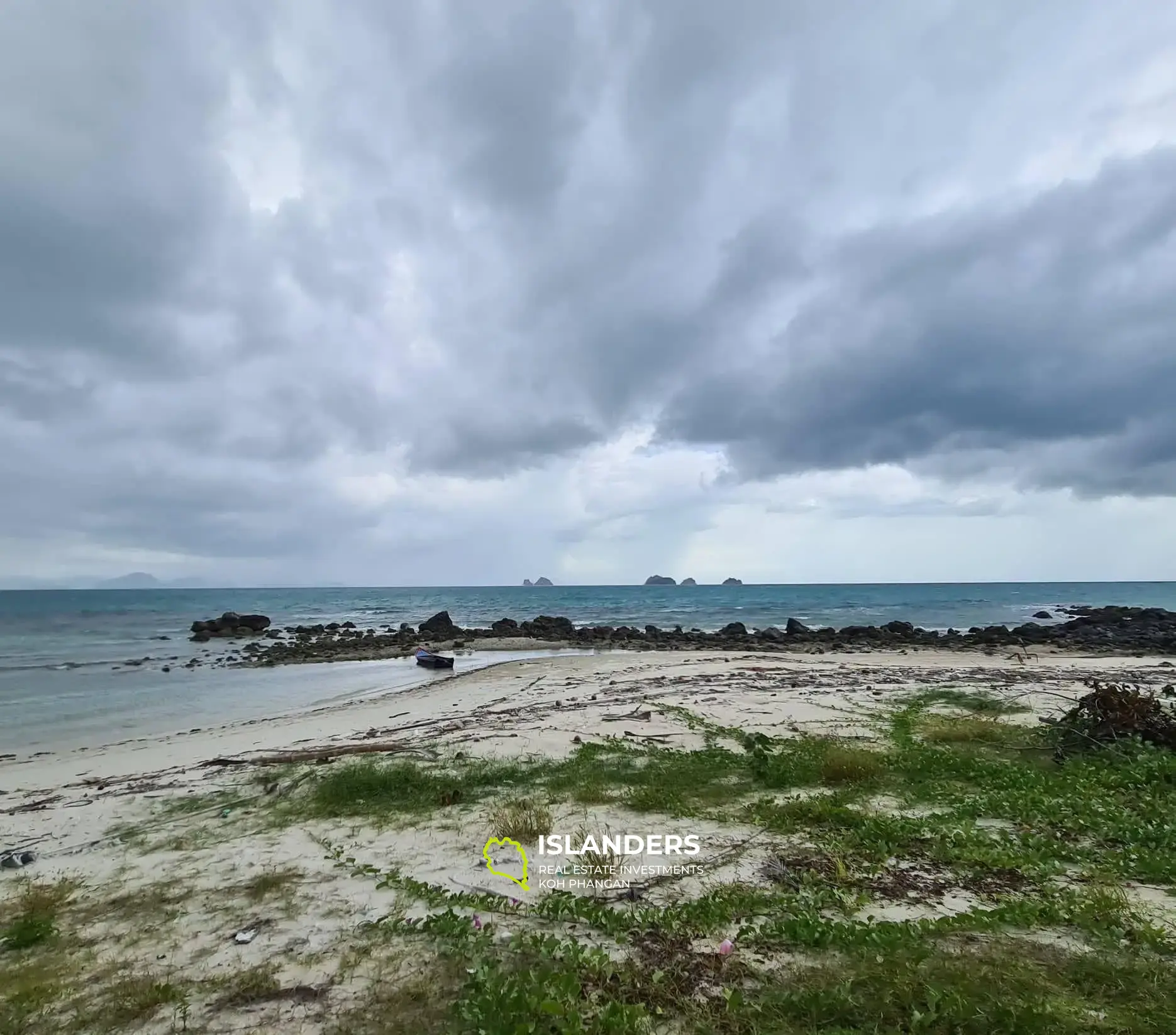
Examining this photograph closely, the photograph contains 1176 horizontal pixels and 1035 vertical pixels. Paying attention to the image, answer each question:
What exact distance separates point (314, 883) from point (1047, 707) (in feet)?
41.9

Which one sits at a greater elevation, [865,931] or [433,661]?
[865,931]

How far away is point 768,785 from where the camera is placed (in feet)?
23.6

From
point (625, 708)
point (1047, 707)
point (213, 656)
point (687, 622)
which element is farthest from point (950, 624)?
point (213, 656)

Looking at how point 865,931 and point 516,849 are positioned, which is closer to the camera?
point 865,931

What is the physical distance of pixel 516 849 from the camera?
562 cm

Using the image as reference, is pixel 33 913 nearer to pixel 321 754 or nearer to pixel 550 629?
pixel 321 754

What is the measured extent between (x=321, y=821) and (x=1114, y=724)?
9846 millimetres

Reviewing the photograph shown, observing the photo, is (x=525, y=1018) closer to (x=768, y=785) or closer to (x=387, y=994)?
(x=387, y=994)

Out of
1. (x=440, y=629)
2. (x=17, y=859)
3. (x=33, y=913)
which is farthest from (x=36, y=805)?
(x=440, y=629)

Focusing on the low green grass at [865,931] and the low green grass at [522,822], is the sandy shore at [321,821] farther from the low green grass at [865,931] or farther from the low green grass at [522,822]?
the low green grass at [865,931]

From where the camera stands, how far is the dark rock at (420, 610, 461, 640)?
38.0 meters

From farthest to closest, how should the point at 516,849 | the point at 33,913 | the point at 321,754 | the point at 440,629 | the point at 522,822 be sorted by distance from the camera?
the point at 440,629 < the point at 321,754 < the point at 522,822 < the point at 516,849 < the point at 33,913

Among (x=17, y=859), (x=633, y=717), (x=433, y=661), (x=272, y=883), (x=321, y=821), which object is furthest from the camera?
(x=433, y=661)

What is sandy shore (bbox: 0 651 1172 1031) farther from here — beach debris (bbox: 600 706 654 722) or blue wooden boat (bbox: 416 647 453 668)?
blue wooden boat (bbox: 416 647 453 668)
